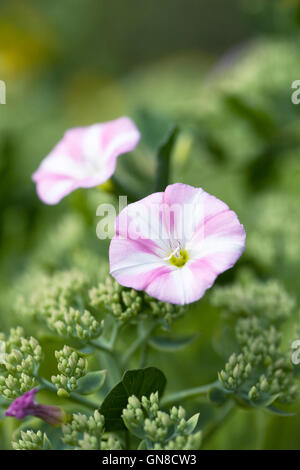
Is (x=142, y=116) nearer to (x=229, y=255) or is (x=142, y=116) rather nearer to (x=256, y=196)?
(x=256, y=196)

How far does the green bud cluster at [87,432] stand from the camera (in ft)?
1.39

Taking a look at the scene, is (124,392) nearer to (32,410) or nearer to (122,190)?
(32,410)

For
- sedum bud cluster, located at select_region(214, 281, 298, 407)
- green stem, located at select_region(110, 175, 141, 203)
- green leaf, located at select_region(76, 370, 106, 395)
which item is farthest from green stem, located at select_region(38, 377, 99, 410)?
green stem, located at select_region(110, 175, 141, 203)

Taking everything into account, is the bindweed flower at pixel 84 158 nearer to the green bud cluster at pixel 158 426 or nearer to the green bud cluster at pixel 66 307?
the green bud cluster at pixel 66 307

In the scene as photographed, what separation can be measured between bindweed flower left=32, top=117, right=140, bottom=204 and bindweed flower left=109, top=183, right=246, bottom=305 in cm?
8

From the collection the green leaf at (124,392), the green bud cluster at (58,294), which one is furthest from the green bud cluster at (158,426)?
the green bud cluster at (58,294)

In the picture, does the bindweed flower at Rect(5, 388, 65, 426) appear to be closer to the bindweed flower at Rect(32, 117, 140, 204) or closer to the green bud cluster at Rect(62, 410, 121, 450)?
the green bud cluster at Rect(62, 410, 121, 450)

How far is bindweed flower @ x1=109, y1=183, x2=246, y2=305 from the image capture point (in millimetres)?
417

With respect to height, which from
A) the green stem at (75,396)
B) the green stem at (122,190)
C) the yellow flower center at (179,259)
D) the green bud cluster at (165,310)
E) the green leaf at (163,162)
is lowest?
the green stem at (75,396)

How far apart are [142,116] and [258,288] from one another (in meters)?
0.33

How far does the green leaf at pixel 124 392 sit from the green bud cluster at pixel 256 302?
6.3 inches

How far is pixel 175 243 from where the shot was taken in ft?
1.53

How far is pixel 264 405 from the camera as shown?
0.46 meters
